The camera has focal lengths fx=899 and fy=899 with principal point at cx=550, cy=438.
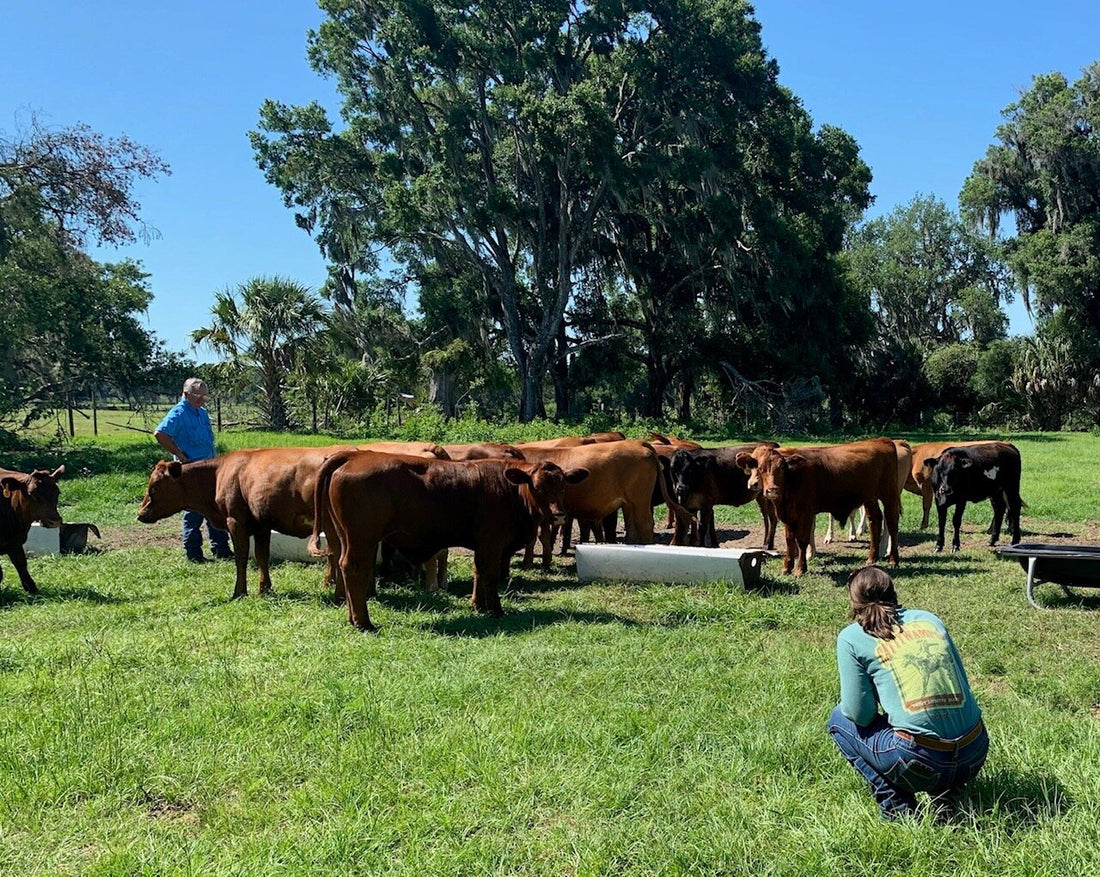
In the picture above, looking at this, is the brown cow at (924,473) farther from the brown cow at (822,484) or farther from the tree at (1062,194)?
the tree at (1062,194)

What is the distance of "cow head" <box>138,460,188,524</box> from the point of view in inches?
368

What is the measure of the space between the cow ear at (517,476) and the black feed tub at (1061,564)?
4372mm

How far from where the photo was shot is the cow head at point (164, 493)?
936cm

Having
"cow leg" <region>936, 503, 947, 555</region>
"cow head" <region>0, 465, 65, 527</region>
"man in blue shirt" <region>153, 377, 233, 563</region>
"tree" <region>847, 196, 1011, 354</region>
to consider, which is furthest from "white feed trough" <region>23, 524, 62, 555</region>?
"tree" <region>847, 196, 1011, 354</region>

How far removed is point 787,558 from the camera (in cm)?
988

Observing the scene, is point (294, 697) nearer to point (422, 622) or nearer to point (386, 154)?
point (422, 622)

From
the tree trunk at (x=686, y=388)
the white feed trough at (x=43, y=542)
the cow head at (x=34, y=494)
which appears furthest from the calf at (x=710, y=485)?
the tree trunk at (x=686, y=388)

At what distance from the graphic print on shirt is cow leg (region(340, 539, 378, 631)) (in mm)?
4576

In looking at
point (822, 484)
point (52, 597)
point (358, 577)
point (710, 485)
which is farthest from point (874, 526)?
point (52, 597)

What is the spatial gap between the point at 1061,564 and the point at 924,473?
551cm

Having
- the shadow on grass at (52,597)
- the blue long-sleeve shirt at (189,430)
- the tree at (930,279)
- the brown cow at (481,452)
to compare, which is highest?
the tree at (930,279)

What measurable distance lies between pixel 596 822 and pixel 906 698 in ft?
4.71

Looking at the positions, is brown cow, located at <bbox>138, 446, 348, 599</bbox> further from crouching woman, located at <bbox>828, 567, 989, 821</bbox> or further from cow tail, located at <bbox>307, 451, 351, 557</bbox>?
crouching woman, located at <bbox>828, 567, 989, 821</bbox>

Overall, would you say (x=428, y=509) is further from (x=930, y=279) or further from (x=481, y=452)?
(x=930, y=279)
